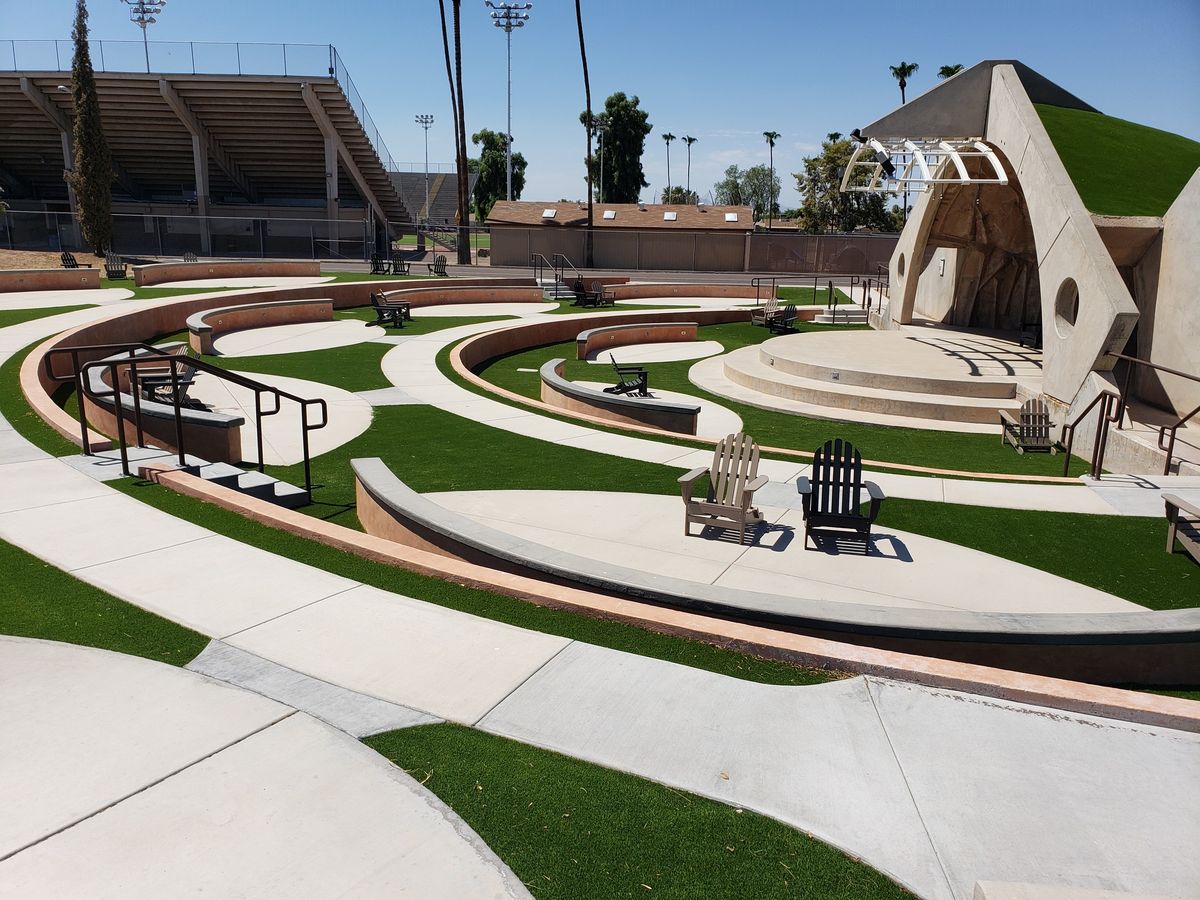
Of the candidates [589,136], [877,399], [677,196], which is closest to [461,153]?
[589,136]

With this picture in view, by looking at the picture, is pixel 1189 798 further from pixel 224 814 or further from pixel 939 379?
pixel 939 379

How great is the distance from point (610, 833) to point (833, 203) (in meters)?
78.5

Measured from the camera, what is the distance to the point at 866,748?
452 cm

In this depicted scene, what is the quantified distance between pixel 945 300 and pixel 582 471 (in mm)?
23326

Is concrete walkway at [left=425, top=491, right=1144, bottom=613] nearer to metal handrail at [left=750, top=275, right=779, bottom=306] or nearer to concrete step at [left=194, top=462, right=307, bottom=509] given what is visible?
concrete step at [left=194, top=462, right=307, bottom=509]

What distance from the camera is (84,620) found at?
5.55 meters

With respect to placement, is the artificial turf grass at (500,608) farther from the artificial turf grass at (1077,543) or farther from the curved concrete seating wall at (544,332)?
the curved concrete seating wall at (544,332)

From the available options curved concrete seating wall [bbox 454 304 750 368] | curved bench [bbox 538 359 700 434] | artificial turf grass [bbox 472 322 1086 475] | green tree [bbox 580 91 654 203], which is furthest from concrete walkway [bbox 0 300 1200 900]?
green tree [bbox 580 91 654 203]

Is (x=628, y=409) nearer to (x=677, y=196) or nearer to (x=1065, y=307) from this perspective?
(x=1065, y=307)

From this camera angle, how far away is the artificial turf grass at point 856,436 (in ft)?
45.3

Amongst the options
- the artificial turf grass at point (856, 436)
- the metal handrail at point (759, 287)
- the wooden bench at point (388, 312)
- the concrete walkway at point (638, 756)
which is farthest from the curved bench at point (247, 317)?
the metal handrail at point (759, 287)

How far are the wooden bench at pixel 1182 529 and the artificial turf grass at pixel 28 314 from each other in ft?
74.5

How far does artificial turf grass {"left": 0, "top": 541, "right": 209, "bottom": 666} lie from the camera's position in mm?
5266

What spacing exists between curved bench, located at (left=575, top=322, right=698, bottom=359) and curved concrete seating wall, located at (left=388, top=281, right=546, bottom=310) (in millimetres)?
8228
